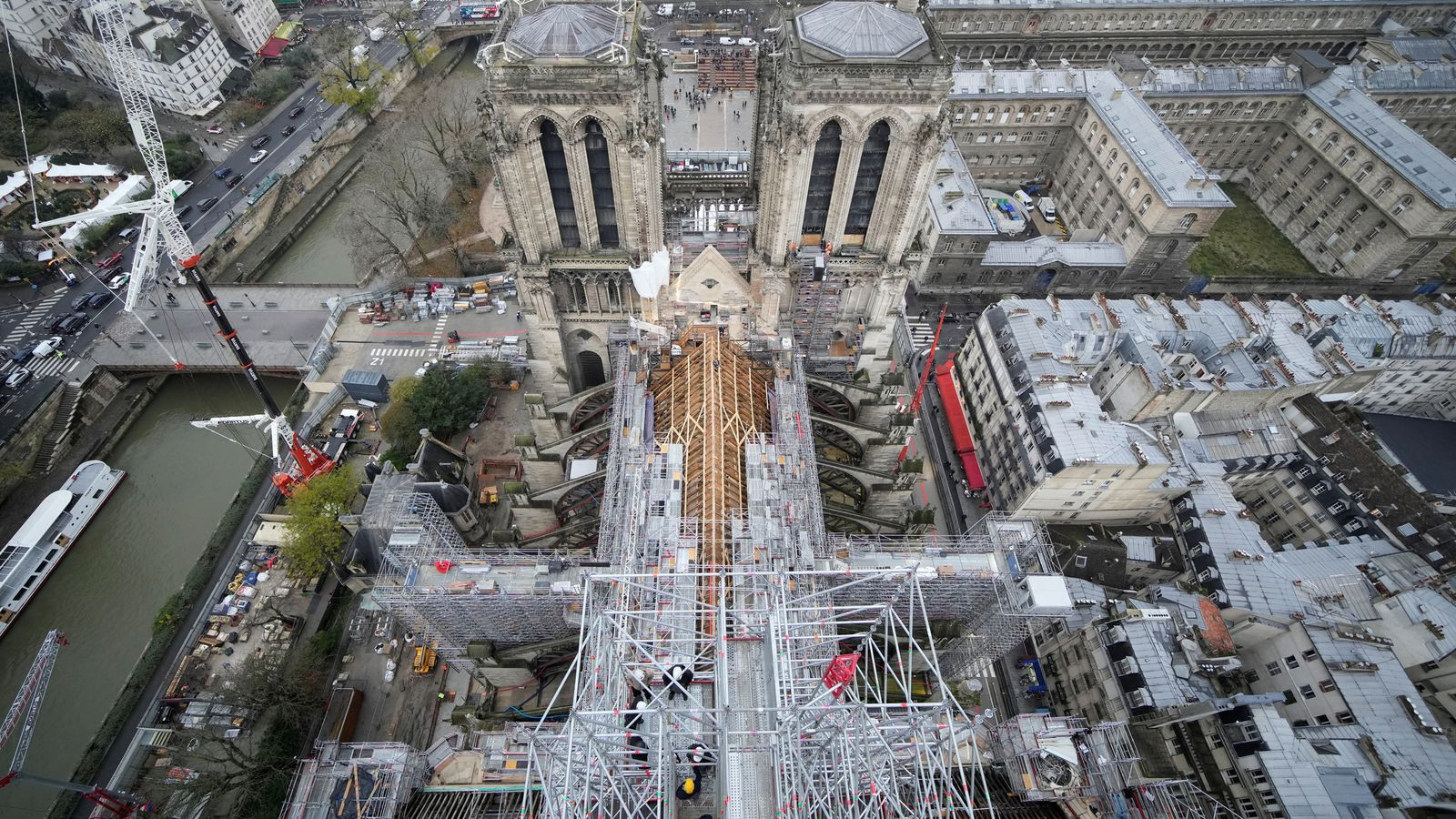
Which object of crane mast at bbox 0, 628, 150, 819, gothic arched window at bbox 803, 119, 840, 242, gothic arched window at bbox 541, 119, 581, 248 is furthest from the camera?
gothic arched window at bbox 803, 119, 840, 242

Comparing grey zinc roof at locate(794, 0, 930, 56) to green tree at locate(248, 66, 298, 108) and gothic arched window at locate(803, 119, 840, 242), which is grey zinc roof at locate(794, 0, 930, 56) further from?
green tree at locate(248, 66, 298, 108)

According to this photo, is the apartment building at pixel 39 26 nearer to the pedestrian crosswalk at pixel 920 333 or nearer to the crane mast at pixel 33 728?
the crane mast at pixel 33 728

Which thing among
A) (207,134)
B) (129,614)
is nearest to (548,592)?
(129,614)

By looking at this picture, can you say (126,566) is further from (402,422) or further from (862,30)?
(862,30)

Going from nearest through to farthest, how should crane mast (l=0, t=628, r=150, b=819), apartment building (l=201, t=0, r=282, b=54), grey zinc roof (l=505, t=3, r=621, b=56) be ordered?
grey zinc roof (l=505, t=3, r=621, b=56), crane mast (l=0, t=628, r=150, b=819), apartment building (l=201, t=0, r=282, b=54)

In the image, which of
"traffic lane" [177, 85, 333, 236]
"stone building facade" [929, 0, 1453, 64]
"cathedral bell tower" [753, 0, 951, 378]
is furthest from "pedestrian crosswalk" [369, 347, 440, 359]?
"stone building facade" [929, 0, 1453, 64]
